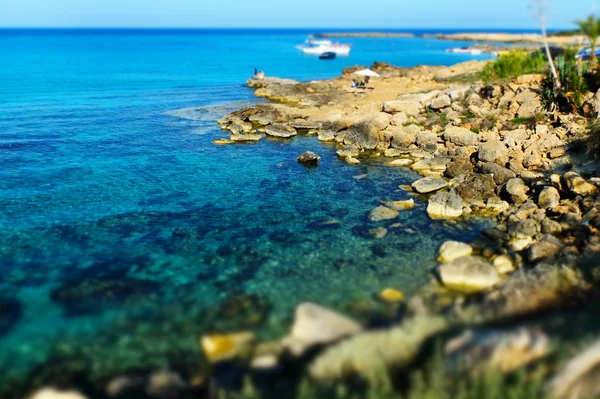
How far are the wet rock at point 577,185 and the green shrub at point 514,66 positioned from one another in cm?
2275

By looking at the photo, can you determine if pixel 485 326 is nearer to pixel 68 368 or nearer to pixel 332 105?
pixel 68 368

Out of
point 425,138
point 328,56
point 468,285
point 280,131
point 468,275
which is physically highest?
point 328,56

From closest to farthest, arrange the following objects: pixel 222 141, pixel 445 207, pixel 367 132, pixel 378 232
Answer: pixel 378 232, pixel 445 207, pixel 367 132, pixel 222 141

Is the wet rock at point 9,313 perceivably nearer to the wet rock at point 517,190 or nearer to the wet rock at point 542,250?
the wet rock at point 542,250

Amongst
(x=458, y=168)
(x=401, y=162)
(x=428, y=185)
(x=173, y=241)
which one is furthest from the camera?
(x=401, y=162)

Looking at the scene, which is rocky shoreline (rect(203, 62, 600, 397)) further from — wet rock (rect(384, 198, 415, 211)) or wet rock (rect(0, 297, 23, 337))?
wet rock (rect(0, 297, 23, 337))

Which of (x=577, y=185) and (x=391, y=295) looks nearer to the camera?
(x=391, y=295)

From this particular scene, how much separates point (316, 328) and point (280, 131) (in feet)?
85.4

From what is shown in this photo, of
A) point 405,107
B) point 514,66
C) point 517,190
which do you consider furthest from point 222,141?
point 514,66

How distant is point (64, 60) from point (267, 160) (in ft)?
293

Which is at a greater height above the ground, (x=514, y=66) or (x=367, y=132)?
(x=514, y=66)

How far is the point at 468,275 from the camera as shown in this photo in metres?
16.1

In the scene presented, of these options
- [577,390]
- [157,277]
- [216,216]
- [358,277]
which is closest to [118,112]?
[216,216]

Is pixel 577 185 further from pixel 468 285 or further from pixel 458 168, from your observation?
pixel 468 285
